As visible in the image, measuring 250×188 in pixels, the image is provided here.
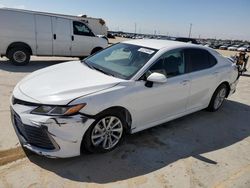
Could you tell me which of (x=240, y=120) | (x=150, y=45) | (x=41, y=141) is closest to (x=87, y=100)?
(x=41, y=141)

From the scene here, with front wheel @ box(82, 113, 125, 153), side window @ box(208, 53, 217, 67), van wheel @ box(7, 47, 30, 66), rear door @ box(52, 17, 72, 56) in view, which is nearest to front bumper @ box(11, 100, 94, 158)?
front wheel @ box(82, 113, 125, 153)

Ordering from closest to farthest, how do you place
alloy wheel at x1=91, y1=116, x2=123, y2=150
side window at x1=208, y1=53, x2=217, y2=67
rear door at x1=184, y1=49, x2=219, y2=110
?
1. alloy wheel at x1=91, y1=116, x2=123, y2=150
2. rear door at x1=184, y1=49, x2=219, y2=110
3. side window at x1=208, y1=53, x2=217, y2=67

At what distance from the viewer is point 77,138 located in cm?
332

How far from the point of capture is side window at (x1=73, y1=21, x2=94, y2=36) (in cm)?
1092

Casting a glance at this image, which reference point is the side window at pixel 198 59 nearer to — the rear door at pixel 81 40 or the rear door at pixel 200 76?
the rear door at pixel 200 76

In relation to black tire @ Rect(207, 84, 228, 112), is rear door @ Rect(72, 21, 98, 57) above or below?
above

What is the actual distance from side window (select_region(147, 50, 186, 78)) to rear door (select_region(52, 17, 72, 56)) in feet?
22.4

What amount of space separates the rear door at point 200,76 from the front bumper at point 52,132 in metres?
2.36

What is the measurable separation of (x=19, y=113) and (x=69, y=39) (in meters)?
7.96

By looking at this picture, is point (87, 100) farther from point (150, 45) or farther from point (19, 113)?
point (150, 45)

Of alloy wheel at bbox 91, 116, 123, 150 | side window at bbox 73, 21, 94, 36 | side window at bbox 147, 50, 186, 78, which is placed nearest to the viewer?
alloy wheel at bbox 91, 116, 123, 150

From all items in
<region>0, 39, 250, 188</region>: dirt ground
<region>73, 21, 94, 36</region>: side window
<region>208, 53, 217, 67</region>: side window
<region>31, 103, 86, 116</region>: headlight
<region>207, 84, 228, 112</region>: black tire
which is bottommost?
<region>0, 39, 250, 188</region>: dirt ground

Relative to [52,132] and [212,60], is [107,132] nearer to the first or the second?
[52,132]

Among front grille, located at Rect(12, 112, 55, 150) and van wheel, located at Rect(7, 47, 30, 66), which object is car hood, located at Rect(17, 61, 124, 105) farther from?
van wheel, located at Rect(7, 47, 30, 66)
